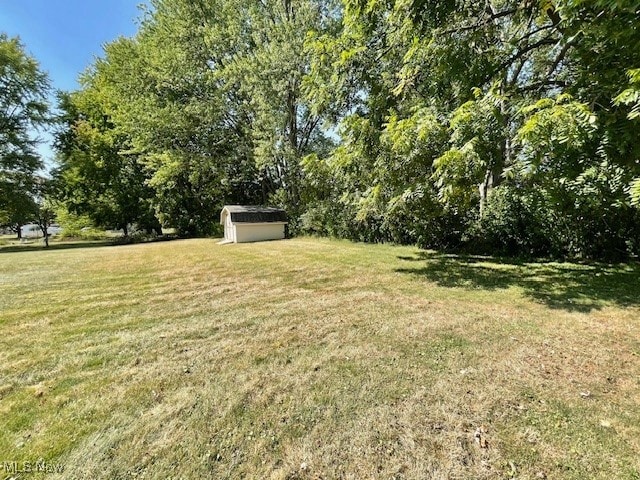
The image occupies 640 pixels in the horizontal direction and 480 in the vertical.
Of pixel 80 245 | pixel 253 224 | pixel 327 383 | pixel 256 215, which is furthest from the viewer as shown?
pixel 80 245

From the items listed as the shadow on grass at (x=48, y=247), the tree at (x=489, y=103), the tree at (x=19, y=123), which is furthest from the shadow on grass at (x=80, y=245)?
the tree at (x=489, y=103)

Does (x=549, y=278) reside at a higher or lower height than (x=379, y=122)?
lower

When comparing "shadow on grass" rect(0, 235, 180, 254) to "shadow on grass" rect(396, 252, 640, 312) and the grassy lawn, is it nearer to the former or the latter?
the grassy lawn

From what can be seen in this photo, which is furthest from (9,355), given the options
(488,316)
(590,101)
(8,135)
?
(8,135)

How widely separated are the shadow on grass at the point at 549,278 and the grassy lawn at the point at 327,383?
84 mm

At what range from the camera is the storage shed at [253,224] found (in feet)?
58.2

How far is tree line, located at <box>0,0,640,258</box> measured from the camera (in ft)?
14.8

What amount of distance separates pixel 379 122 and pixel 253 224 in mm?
12400

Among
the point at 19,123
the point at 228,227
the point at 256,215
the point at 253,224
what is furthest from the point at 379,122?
the point at 19,123

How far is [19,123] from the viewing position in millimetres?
22016

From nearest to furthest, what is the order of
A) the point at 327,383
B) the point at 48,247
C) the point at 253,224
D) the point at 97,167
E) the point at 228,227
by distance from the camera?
the point at 327,383 → the point at 253,224 → the point at 228,227 → the point at 48,247 → the point at 97,167

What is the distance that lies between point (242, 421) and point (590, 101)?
19.0ft

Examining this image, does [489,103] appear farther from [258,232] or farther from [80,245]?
[80,245]

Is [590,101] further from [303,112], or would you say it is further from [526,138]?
[303,112]
